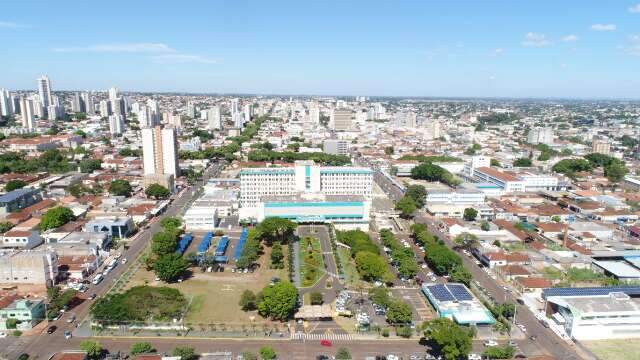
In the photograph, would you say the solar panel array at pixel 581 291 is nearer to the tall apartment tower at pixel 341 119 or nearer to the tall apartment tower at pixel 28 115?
the tall apartment tower at pixel 341 119

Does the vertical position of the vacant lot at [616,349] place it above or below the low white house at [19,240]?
below

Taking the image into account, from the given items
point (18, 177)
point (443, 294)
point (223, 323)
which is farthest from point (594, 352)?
point (18, 177)

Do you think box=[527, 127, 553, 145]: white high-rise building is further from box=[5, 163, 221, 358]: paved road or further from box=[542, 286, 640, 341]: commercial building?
box=[542, 286, 640, 341]: commercial building

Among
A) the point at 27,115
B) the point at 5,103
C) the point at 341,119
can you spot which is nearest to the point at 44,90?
Answer: the point at 5,103

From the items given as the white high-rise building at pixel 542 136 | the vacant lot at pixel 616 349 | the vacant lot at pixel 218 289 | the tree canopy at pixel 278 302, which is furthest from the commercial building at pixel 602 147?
the tree canopy at pixel 278 302

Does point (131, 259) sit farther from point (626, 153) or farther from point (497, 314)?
point (626, 153)

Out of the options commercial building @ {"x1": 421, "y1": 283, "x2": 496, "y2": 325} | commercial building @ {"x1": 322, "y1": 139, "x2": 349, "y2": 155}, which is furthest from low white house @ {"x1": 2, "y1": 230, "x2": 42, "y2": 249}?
commercial building @ {"x1": 322, "y1": 139, "x2": 349, "y2": 155}
